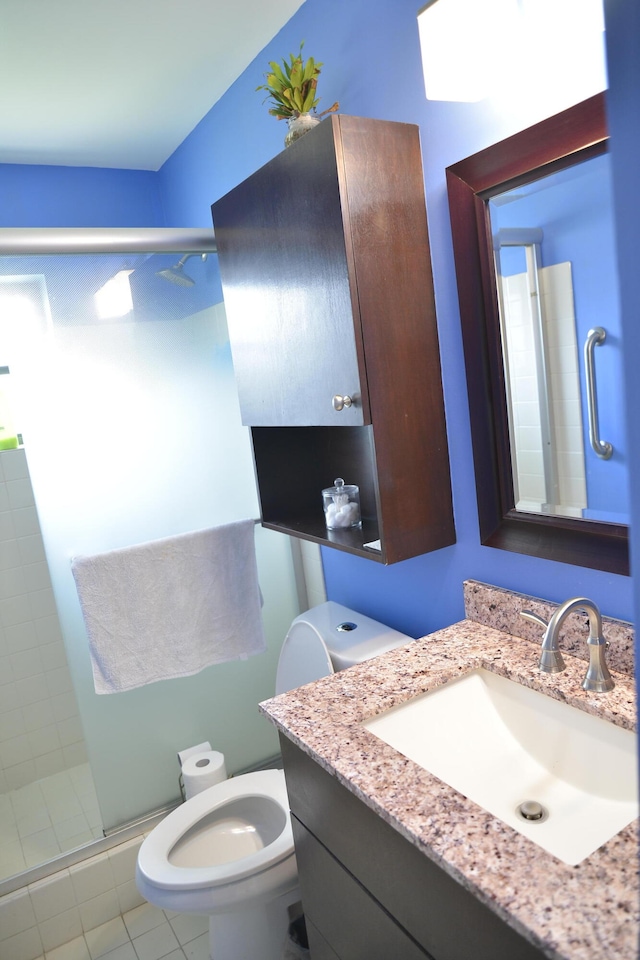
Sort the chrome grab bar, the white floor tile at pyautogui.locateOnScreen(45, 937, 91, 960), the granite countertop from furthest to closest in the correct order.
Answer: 1. the white floor tile at pyautogui.locateOnScreen(45, 937, 91, 960)
2. the chrome grab bar
3. the granite countertop

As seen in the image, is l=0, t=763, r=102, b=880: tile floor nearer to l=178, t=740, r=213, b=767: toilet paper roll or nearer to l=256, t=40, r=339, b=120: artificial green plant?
l=178, t=740, r=213, b=767: toilet paper roll

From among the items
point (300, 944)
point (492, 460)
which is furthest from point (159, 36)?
point (300, 944)

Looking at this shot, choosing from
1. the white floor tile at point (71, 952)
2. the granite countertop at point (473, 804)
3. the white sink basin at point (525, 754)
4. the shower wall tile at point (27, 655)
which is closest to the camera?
the granite countertop at point (473, 804)

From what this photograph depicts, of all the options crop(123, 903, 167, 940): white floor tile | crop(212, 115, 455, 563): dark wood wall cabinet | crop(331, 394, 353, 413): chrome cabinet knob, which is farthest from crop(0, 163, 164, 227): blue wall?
crop(123, 903, 167, 940): white floor tile

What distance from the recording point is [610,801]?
1015mm

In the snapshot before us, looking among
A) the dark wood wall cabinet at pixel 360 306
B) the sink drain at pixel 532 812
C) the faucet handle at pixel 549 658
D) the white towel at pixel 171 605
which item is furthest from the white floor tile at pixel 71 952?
the faucet handle at pixel 549 658

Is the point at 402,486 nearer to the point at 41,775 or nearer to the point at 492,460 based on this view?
the point at 492,460

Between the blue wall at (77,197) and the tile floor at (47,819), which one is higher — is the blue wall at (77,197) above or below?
above

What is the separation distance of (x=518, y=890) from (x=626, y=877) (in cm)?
11

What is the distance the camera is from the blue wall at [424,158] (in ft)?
4.07

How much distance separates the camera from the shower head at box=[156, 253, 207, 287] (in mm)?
1924

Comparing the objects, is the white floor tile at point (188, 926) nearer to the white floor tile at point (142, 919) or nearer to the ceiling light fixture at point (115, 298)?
the white floor tile at point (142, 919)

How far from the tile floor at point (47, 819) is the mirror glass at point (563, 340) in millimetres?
1834

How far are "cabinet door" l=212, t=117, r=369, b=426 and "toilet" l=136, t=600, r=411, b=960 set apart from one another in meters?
0.59
